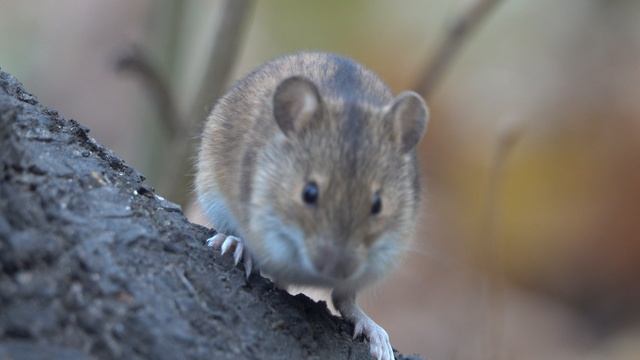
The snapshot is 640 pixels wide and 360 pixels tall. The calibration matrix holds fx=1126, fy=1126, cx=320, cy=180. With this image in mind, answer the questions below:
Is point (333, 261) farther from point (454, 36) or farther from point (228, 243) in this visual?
point (454, 36)

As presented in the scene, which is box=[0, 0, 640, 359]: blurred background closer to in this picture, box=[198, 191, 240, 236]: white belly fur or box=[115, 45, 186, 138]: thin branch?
box=[115, 45, 186, 138]: thin branch

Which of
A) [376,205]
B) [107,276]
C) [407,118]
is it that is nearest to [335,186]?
[376,205]

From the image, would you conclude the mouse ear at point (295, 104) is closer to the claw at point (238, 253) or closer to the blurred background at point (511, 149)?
the claw at point (238, 253)

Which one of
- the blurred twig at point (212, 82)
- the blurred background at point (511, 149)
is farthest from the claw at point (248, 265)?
the blurred background at point (511, 149)

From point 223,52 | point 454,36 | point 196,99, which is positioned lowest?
point 196,99

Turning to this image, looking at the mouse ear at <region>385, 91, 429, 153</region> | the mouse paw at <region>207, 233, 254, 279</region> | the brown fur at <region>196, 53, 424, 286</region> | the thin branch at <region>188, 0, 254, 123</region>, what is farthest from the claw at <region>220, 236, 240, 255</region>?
the thin branch at <region>188, 0, 254, 123</region>

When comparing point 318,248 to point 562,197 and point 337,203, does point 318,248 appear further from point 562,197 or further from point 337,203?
point 562,197
